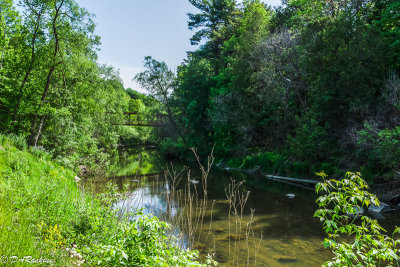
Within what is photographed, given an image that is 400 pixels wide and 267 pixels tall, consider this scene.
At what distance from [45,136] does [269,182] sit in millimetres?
12513

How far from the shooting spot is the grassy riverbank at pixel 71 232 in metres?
2.59

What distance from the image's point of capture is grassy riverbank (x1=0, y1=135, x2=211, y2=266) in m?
2.59

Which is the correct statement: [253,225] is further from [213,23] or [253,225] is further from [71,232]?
[213,23]

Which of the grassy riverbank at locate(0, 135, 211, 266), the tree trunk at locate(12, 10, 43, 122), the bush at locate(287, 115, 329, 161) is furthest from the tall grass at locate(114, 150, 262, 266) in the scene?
the bush at locate(287, 115, 329, 161)

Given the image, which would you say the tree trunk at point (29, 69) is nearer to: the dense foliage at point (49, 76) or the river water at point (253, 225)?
the dense foliage at point (49, 76)

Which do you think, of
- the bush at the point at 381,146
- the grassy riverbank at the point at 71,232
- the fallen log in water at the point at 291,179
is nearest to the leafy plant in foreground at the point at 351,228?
the grassy riverbank at the point at 71,232

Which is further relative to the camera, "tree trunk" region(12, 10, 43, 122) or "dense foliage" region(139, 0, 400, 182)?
"dense foliage" region(139, 0, 400, 182)

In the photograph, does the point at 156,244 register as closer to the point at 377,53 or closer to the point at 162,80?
the point at 377,53

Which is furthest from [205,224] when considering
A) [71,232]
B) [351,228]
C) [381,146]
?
[381,146]

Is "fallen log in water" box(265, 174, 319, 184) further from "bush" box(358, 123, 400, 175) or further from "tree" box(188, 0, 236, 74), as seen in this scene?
"tree" box(188, 0, 236, 74)

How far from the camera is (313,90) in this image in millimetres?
17094

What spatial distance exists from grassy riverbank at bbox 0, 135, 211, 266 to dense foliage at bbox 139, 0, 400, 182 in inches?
425

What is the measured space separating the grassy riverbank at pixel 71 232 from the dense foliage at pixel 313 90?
35.4 ft

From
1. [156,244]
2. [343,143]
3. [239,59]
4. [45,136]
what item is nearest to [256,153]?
[239,59]
